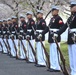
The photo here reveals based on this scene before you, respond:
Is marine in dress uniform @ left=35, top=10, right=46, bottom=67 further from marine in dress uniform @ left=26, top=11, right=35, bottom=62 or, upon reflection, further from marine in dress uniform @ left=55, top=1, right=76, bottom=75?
marine in dress uniform @ left=55, top=1, right=76, bottom=75

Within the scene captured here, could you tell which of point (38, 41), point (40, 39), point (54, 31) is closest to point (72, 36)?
point (54, 31)

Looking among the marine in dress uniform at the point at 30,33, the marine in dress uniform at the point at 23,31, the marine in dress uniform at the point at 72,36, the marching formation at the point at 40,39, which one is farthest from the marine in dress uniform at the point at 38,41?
the marine in dress uniform at the point at 72,36

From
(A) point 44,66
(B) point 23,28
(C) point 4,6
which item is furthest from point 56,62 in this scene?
(C) point 4,6

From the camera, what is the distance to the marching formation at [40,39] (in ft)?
33.4

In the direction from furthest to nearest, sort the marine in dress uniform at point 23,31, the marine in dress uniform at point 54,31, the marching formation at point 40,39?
the marine in dress uniform at point 23,31 → the marine in dress uniform at point 54,31 → the marching formation at point 40,39

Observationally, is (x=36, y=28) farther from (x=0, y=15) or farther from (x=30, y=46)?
(x=0, y=15)

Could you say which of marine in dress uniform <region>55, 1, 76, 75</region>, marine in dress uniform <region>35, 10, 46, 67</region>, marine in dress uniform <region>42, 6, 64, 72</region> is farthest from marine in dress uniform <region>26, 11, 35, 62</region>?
marine in dress uniform <region>55, 1, 76, 75</region>

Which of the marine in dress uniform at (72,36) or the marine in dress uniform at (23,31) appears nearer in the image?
the marine in dress uniform at (72,36)

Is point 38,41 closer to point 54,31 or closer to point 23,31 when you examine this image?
point 54,31

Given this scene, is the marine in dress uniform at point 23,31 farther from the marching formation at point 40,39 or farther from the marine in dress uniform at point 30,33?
the marine in dress uniform at point 30,33

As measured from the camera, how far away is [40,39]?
13.6 m

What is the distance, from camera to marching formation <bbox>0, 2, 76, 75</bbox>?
10.2 metres

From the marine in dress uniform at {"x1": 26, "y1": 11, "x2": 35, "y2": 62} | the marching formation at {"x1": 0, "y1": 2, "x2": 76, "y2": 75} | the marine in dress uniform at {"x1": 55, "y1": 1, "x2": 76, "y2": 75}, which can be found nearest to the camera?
the marine in dress uniform at {"x1": 55, "y1": 1, "x2": 76, "y2": 75}

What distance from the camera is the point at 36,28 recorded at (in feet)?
46.0
